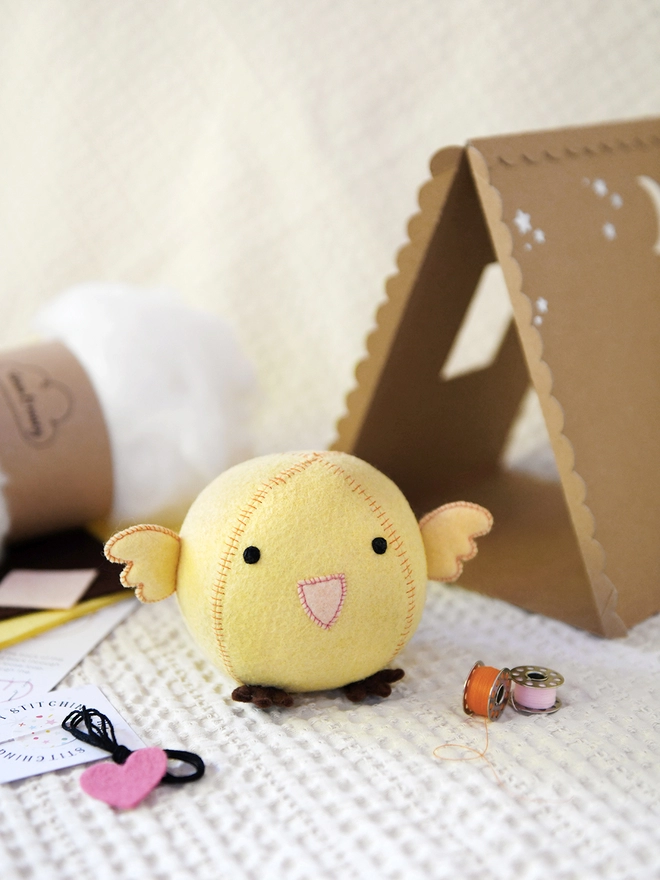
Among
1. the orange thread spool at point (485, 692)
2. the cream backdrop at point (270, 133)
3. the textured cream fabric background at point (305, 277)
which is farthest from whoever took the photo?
the cream backdrop at point (270, 133)

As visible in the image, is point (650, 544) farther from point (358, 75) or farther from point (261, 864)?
point (358, 75)

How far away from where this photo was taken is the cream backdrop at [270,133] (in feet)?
4.19

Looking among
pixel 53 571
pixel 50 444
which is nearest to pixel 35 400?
pixel 50 444

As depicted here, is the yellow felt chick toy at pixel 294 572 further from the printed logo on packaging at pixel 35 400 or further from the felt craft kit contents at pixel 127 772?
the printed logo on packaging at pixel 35 400

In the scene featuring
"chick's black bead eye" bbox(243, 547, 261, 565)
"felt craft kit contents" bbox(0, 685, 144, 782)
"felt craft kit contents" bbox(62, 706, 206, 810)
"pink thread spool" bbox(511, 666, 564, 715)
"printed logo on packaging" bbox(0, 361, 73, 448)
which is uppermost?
"printed logo on packaging" bbox(0, 361, 73, 448)

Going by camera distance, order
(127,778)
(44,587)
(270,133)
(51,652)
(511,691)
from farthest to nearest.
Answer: (270,133)
(44,587)
(51,652)
(511,691)
(127,778)

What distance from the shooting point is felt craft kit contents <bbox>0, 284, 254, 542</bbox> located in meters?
0.97

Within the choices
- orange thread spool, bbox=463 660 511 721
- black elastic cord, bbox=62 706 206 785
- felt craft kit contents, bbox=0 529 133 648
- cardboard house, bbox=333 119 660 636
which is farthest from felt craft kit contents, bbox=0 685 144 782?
cardboard house, bbox=333 119 660 636

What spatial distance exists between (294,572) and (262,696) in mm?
106

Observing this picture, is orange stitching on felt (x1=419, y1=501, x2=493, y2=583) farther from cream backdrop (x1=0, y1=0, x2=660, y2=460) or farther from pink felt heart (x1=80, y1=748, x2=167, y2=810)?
cream backdrop (x1=0, y1=0, x2=660, y2=460)

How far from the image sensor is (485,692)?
0.67 meters

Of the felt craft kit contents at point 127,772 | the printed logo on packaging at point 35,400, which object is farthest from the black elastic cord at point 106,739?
the printed logo on packaging at point 35,400

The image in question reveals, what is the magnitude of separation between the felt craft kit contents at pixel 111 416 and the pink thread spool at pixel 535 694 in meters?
0.47

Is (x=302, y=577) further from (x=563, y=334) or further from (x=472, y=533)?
(x=563, y=334)
